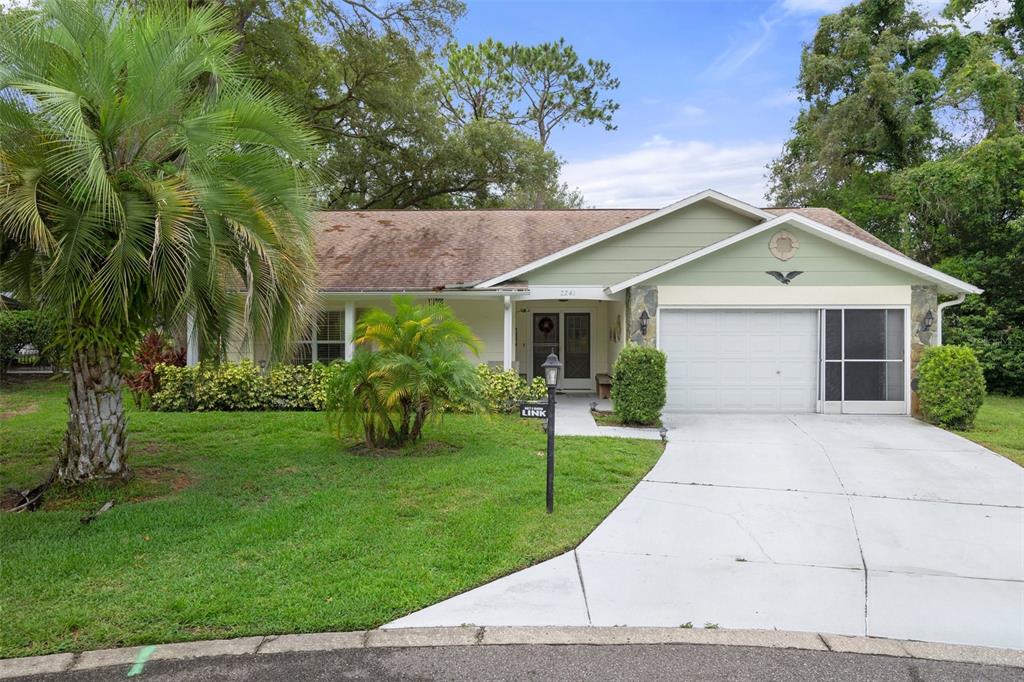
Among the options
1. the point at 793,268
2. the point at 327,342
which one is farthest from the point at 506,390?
the point at 793,268

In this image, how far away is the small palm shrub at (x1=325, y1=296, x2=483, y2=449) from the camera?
8.42 metres

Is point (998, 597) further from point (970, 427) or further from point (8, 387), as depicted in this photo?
point (8, 387)

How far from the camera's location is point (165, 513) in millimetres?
6293

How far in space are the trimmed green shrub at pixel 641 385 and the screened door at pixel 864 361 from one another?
3.72m

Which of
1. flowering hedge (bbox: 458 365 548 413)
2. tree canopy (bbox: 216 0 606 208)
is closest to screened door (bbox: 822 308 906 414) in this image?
flowering hedge (bbox: 458 365 548 413)

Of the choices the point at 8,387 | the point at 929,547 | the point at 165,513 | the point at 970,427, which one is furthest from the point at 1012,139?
the point at 8,387

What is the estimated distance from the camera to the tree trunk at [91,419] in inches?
272

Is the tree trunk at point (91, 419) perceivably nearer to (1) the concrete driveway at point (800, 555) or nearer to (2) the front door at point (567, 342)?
(1) the concrete driveway at point (800, 555)

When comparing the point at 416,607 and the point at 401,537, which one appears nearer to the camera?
the point at 416,607

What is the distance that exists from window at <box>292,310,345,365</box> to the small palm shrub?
5.94 metres

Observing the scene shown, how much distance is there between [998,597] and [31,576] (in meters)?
7.34

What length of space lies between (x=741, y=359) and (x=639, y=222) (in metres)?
3.58

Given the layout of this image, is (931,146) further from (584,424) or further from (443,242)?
(584,424)

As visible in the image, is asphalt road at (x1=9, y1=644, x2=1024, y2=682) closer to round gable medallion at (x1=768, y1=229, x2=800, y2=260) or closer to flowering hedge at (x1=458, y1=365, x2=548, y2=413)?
flowering hedge at (x1=458, y1=365, x2=548, y2=413)
